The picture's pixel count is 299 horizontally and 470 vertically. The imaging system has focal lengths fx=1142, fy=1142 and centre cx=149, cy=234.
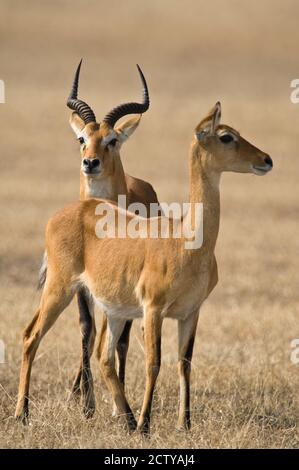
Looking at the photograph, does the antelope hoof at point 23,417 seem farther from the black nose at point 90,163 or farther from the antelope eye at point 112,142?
the antelope eye at point 112,142

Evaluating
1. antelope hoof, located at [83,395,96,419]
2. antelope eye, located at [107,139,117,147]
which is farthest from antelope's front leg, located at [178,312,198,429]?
antelope eye, located at [107,139,117,147]

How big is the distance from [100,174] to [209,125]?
2446 mm

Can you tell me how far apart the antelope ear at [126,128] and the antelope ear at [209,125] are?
2.89 metres

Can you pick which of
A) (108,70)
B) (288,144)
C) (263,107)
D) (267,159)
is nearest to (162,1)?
(108,70)

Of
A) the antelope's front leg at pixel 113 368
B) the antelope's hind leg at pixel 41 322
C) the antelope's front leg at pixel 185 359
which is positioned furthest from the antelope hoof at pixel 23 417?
the antelope's front leg at pixel 185 359

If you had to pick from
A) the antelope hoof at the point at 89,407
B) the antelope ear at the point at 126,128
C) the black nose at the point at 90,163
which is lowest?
the antelope hoof at the point at 89,407

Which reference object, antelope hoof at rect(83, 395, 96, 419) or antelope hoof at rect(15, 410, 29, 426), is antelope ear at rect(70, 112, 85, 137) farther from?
antelope hoof at rect(15, 410, 29, 426)

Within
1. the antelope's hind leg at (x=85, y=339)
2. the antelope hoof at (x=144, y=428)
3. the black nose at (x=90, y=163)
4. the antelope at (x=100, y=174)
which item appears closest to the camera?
the antelope hoof at (x=144, y=428)

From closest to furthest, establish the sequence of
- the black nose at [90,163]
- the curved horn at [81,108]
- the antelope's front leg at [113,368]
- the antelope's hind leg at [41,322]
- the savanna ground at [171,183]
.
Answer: the antelope's front leg at [113,368], the antelope's hind leg at [41,322], the savanna ground at [171,183], the black nose at [90,163], the curved horn at [81,108]

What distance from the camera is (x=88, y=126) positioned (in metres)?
10.3

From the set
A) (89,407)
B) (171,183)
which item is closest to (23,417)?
(89,407)

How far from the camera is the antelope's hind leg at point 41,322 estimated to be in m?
8.27

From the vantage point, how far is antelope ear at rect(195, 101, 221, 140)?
7703 mm

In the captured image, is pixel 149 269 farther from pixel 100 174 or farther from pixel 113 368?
pixel 100 174
